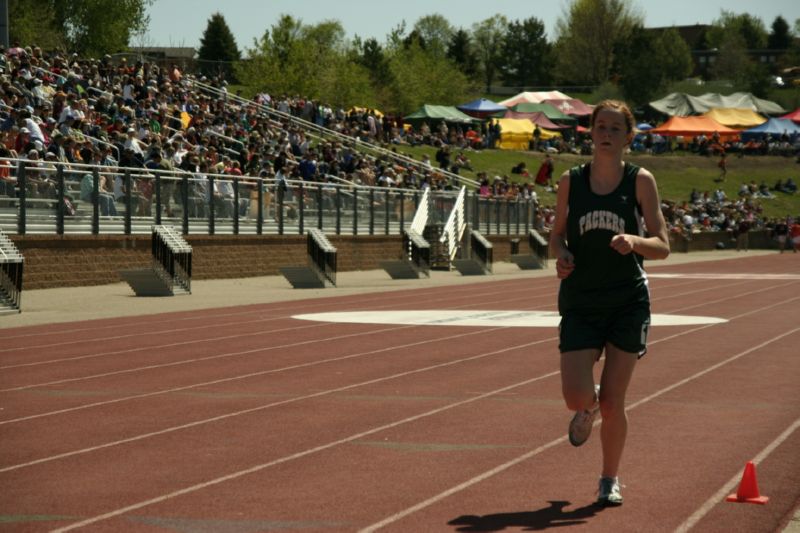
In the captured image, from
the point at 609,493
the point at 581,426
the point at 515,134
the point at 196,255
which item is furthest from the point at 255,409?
the point at 515,134

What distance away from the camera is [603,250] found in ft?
23.1

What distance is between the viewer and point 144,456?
28.5ft

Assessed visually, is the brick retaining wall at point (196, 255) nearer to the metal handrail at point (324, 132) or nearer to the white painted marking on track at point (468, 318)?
the white painted marking on track at point (468, 318)

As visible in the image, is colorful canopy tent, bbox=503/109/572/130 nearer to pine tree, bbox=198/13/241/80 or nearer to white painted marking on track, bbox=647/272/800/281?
white painted marking on track, bbox=647/272/800/281

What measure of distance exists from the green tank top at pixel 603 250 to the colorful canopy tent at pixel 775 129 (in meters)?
81.5

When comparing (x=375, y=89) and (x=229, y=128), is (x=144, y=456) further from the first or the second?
(x=375, y=89)

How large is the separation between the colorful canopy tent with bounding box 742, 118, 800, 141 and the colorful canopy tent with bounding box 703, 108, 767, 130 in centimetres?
67

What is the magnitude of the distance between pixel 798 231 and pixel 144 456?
6253 cm

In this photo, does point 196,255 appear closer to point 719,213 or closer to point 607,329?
point 607,329

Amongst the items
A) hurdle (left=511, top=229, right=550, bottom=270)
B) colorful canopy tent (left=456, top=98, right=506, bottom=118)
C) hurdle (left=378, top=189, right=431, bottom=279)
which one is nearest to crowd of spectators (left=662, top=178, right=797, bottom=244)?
colorful canopy tent (left=456, top=98, right=506, bottom=118)

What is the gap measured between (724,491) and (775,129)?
3238 inches

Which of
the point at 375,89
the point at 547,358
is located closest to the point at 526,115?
the point at 375,89

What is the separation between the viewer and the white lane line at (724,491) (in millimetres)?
6770

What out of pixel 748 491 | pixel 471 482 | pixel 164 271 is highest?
pixel 748 491
